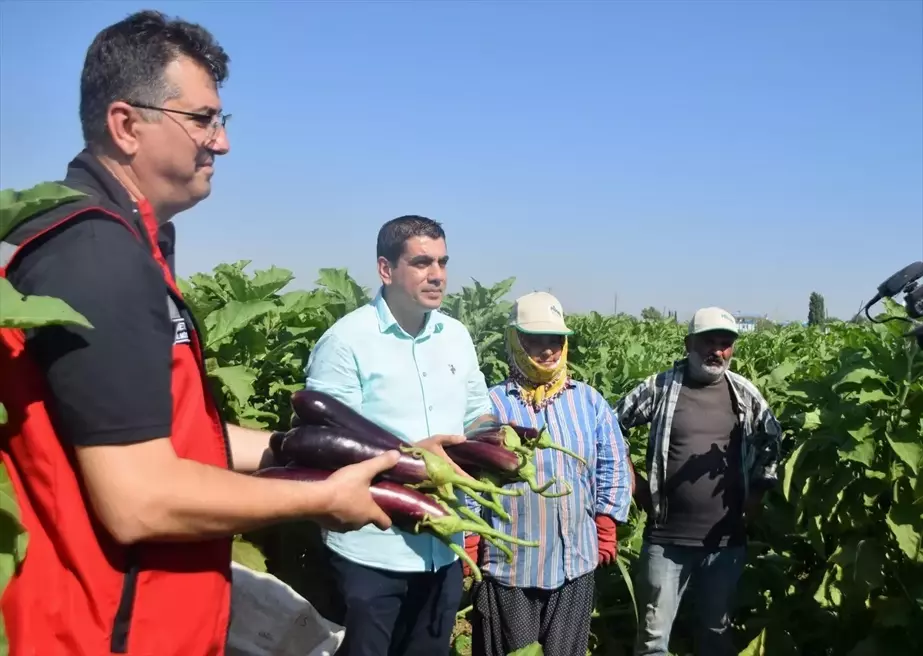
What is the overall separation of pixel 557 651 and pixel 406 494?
8.40ft

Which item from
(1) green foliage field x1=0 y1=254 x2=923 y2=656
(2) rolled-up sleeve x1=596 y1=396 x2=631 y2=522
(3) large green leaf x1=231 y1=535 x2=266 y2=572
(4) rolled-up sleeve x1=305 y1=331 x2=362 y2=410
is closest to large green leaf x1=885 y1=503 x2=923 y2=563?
(1) green foliage field x1=0 y1=254 x2=923 y2=656

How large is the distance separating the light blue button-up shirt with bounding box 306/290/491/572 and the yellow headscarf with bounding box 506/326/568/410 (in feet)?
1.48

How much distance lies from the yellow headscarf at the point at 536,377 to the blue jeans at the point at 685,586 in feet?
3.99

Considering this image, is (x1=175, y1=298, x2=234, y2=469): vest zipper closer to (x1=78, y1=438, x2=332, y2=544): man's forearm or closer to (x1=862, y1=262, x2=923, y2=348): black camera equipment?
(x1=78, y1=438, x2=332, y2=544): man's forearm

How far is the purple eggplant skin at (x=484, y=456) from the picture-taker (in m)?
2.09

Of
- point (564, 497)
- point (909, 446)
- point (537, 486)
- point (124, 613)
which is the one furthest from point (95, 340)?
point (909, 446)

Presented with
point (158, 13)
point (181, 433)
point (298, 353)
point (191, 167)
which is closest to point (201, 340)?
point (181, 433)

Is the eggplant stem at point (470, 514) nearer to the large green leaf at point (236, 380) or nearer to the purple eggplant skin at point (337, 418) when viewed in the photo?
the purple eggplant skin at point (337, 418)

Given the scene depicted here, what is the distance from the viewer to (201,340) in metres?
1.79

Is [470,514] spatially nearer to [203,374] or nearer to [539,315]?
[203,374]

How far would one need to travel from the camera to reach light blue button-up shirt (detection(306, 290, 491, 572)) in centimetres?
336

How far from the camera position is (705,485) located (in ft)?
14.5

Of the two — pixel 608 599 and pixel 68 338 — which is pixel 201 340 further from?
pixel 608 599

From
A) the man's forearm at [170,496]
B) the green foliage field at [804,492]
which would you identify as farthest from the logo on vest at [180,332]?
the green foliage field at [804,492]
